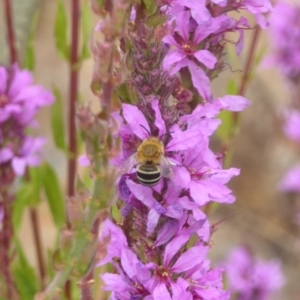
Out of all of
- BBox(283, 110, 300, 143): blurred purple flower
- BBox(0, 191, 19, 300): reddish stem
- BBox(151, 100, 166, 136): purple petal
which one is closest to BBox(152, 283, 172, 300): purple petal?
BBox(151, 100, 166, 136): purple petal

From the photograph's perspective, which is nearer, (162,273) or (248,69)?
(162,273)

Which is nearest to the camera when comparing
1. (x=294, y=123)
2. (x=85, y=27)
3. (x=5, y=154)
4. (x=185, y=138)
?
(x=185, y=138)

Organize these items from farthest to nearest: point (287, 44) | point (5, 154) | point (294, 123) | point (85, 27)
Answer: point (294, 123)
point (287, 44)
point (85, 27)
point (5, 154)

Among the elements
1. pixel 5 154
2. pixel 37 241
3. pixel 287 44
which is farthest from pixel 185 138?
pixel 287 44

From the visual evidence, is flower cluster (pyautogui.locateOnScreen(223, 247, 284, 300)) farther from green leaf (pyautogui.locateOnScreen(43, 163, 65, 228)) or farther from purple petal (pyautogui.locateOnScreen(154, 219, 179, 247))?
purple petal (pyautogui.locateOnScreen(154, 219, 179, 247))

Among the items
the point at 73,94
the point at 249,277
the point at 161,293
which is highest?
the point at 161,293

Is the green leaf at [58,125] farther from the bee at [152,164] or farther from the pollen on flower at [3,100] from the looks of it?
the bee at [152,164]

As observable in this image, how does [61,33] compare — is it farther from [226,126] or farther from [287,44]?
[287,44]
